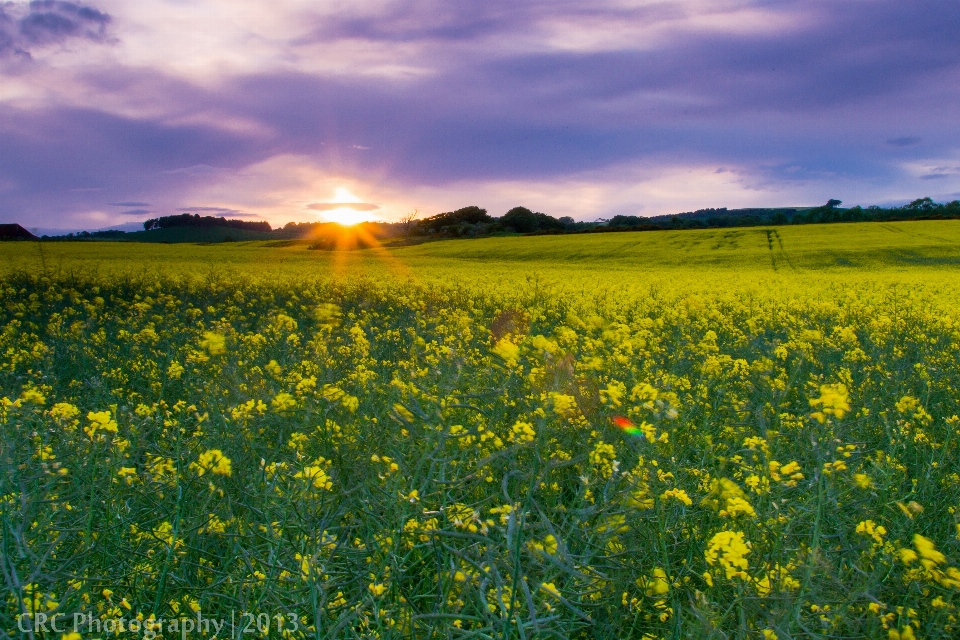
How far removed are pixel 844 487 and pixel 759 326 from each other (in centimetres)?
736

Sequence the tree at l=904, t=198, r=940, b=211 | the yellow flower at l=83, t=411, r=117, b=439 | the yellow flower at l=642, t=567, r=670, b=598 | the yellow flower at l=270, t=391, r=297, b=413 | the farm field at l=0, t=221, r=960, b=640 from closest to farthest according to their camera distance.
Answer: the farm field at l=0, t=221, r=960, b=640, the yellow flower at l=83, t=411, r=117, b=439, the yellow flower at l=642, t=567, r=670, b=598, the yellow flower at l=270, t=391, r=297, b=413, the tree at l=904, t=198, r=940, b=211

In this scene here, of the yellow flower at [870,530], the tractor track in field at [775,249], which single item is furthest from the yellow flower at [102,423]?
the tractor track in field at [775,249]

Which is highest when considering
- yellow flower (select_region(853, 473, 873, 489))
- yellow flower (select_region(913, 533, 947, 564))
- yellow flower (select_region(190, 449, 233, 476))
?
yellow flower (select_region(190, 449, 233, 476))

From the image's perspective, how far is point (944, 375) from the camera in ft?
18.8

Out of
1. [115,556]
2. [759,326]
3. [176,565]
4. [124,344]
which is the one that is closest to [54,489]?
[115,556]

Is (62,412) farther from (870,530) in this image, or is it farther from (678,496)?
(870,530)

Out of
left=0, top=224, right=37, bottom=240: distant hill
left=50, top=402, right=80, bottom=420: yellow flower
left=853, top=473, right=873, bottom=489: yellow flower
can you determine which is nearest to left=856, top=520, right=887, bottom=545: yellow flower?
left=853, top=473, right=873, bottom=489: yellow flower

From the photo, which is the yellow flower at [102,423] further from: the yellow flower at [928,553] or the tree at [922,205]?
the tree at [922,205]

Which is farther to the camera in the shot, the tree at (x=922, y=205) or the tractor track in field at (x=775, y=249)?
the tree at (x=922, y=205)

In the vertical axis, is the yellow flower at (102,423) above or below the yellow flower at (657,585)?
above

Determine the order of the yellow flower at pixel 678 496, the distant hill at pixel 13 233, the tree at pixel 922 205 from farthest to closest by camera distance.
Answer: the tree at pixel 922 205 → the distant hill at pixel 13 233 → the yellow flower at pixel 678 496

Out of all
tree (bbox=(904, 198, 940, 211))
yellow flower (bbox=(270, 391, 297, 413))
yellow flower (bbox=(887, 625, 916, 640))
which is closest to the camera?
yellow flower (bbox=(887, 625, 916, 640))

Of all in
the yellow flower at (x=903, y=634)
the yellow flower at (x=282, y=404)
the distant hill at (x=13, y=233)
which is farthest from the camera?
the distant hill at (x=13, y=233)

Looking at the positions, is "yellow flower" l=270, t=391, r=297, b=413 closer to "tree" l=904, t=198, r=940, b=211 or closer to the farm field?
the farm field
